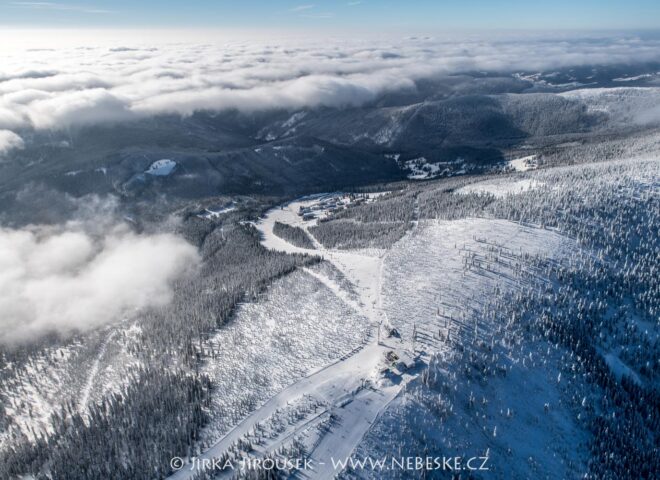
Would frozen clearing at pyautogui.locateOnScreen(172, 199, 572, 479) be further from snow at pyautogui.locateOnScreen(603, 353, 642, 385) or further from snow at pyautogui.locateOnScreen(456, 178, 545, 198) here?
snow at pyautogui.locateOnScreen(456, 178, 545, 198)

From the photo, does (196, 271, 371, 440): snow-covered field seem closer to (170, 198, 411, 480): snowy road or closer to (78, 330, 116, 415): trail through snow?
(170, 198, 411, 480): snowy road

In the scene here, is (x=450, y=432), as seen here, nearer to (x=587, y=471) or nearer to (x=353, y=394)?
(x=353, y=394)

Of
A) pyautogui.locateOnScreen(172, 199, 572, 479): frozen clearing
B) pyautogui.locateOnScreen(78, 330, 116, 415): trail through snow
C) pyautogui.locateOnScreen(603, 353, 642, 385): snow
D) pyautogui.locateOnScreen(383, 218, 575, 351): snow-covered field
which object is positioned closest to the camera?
pyautogui.locateOnScreen(172, 199, 572, 479): frozen clearing

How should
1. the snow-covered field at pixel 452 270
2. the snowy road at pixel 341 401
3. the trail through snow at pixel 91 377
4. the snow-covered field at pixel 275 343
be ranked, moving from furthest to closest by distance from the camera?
the trail through snow at pixel 91 377 < the snow-covered field at pixel 452 270 < the snow-covered field at pixel 275 343 < the snowy road at pixel 341 401

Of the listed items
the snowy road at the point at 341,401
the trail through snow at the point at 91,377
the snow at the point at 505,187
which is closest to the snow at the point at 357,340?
the snowy road at the point at 341,401

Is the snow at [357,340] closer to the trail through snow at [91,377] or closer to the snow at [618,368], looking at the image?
the snow at [618,368]

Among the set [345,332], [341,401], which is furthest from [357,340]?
[341,401]

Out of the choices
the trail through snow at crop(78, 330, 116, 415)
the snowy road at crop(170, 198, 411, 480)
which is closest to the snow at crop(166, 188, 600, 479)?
the snowy road at crop(170, 198, 411, 480)

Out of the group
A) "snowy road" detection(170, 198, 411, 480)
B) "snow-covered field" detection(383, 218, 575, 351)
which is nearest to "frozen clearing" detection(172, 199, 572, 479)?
"snowy road" detection(170, 198, 411, 480)

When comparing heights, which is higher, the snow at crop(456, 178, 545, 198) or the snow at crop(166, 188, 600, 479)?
the snow at crop(456, 178, 545, 198)

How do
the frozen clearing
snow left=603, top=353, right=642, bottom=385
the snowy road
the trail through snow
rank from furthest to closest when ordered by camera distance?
1. the trail through snow
2. snow left=603, top=353, right=642, bottom=385
3. the frozen clearing
4. the snowy road

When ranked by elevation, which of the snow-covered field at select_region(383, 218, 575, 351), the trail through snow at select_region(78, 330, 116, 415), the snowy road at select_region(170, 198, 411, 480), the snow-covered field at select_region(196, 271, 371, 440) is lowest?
the trail through snow at select_region(78, 330, 116, 415)

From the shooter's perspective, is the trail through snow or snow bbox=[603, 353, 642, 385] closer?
snow bbox=[603, 353, 642, 385]

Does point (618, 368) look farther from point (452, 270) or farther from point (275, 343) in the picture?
point (275, 343)
